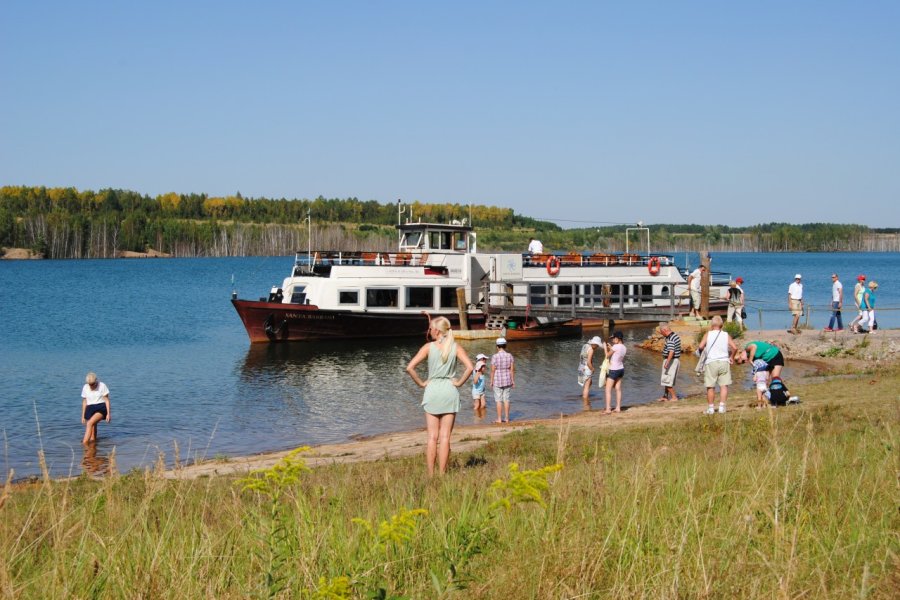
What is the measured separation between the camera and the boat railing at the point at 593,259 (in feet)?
135

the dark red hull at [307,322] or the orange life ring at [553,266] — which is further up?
the orange life ring at [553,266]

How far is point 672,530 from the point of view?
5312mm

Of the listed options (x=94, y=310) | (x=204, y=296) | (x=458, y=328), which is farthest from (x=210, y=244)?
(x=458, y=328)

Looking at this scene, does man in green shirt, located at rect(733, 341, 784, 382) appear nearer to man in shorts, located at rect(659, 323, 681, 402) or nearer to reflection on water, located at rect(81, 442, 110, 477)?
man in shorts, located at rect(659, 323, 681, 402)

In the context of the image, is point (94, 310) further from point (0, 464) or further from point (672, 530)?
point (672, 530)

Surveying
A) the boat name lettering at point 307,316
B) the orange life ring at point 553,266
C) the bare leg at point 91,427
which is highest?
the orange life ring at point 553,266

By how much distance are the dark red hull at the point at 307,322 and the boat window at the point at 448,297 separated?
6.25 ft

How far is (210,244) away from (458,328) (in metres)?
154

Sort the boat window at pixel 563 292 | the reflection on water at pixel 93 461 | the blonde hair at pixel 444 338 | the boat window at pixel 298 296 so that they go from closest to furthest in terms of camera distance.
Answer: the blonde hair at pixel 444 338, the reflection on water at pixel 93 461, the boat window at pixel 298 296, the boat window at pixel 563 292

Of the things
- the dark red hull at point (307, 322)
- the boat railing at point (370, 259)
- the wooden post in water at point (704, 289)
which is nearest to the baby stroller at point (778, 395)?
the wooden post in water at point (704, 289)

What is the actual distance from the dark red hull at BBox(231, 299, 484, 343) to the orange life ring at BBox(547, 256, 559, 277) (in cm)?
745

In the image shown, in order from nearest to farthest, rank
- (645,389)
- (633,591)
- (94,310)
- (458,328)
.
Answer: (633,591)
(645,389)
(458,328)
(94,310)

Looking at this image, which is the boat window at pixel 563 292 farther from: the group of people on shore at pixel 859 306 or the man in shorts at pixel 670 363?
the man in shorts at pixel 670 363

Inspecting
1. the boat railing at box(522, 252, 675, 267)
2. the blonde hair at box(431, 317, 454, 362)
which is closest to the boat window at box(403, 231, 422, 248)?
the boat railing at box(522, 252, 675, 267)
